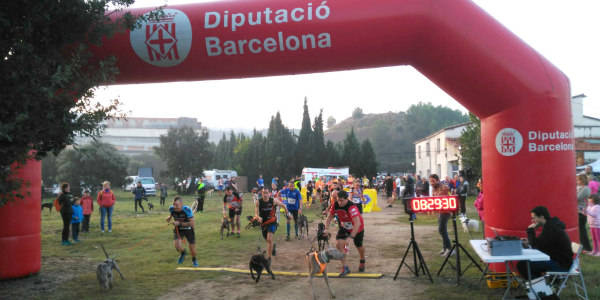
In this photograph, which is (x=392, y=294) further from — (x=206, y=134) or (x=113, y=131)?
(x=113, y=131)

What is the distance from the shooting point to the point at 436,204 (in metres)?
7.34

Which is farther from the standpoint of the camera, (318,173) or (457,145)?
(457,145)

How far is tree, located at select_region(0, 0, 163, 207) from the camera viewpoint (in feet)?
17.5

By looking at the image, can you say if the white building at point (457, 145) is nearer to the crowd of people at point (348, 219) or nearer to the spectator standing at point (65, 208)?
the crowd of people at point (348, 219)

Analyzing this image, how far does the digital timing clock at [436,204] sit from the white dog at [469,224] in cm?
689

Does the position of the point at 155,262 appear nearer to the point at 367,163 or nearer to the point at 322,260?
the point at 322,260

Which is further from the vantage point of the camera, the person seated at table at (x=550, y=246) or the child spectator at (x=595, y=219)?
the child spectator at (x=595, y=219)

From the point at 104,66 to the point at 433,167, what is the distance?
50.5m

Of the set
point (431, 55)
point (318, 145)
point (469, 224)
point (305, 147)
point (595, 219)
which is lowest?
point (469, 224)

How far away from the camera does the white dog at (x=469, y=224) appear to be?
1356cm

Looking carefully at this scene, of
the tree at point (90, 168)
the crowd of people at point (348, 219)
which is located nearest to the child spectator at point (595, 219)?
the crowd of people at point (348, 219)

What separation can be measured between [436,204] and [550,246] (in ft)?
5.83

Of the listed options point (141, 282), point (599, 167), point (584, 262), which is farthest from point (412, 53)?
point (599, 167)

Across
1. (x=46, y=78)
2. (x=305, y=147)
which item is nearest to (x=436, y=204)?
(x=46, y=78)
